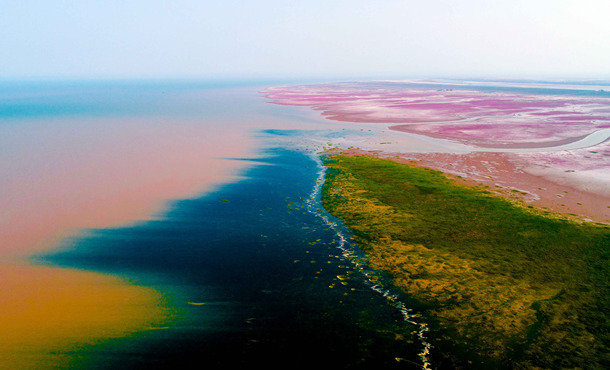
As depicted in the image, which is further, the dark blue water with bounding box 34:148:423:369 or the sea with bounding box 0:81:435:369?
the sea with bounding box 0:81:435:369

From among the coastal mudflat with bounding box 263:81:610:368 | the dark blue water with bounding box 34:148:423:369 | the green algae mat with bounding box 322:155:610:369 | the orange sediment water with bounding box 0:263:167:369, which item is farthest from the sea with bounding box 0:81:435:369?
the coastal mudflat with bounding box 263:81:610:368

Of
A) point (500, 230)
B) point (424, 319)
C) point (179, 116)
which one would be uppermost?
point (179, 116)

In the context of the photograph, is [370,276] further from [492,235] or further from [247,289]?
[492,235]

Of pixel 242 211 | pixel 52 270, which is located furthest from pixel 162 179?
pixel 52 270

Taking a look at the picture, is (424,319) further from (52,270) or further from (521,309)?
(52,270)

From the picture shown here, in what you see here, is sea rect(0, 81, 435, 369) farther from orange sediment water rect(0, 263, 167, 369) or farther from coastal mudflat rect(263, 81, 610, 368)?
coastal mudflat rect(263, 81, 610, 368)

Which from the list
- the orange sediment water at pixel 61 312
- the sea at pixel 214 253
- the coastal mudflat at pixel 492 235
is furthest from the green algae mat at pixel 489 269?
the orange sediment water at pixel 61 312

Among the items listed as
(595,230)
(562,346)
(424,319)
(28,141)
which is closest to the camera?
(562,346)
